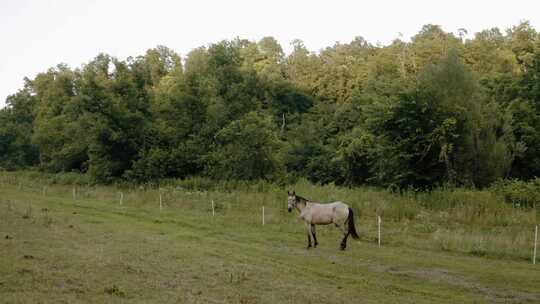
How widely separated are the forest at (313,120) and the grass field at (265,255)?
37.9 feet

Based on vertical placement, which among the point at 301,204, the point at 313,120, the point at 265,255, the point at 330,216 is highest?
the point at 313,120

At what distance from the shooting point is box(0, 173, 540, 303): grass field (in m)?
10.7

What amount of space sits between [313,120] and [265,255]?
182 ft

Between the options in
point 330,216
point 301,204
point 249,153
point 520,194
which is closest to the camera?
point 330,216

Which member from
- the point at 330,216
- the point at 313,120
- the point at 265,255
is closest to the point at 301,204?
the point at 330,216

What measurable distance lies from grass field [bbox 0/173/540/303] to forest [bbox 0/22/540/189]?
1155cm

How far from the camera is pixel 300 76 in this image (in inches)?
3310

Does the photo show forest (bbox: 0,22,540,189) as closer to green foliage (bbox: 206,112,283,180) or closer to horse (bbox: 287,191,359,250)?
green foliage (bbox: 206,112,283,180)

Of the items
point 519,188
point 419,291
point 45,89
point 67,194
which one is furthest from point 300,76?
point 419,291

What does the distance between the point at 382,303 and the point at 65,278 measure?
22.4ft

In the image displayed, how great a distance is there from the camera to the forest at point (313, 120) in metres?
37.3

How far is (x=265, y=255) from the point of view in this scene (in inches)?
635

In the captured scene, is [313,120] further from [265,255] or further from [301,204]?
[265,255]

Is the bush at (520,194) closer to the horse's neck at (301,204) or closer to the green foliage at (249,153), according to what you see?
the horse's neck at (301,204)
